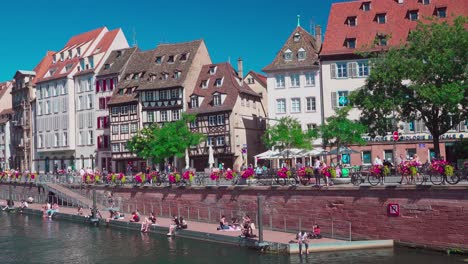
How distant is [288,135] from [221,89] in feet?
44.3

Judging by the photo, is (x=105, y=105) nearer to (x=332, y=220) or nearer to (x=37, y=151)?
(x=37, y=151)

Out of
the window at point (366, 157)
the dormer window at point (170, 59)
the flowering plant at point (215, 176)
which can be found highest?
the dormer window at point (170, 59)

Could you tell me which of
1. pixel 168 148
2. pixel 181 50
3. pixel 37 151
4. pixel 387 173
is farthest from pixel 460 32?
pixel 37 151

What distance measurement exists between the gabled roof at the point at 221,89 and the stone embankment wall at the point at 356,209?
852 inches

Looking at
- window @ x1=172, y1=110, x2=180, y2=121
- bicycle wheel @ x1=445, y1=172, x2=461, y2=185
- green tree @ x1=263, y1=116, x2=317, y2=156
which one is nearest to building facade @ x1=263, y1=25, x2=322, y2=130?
green tree @ x1=263, y1=116, x2=317, y2=156

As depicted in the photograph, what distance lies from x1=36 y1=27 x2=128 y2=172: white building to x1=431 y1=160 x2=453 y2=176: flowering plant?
56771 mm

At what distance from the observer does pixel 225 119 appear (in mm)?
63375

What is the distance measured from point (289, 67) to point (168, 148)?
14881 millimetres

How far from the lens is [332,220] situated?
3241cm

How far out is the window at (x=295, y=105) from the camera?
60062 mm

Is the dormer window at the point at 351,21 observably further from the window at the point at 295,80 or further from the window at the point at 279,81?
the window at the point at 279,81

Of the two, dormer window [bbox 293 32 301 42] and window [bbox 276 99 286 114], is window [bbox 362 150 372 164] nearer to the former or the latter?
window [bbox 276 99 286 114]

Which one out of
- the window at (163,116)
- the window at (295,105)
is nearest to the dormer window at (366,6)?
the window at (295,105)

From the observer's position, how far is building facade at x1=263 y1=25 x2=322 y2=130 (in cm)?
5922
